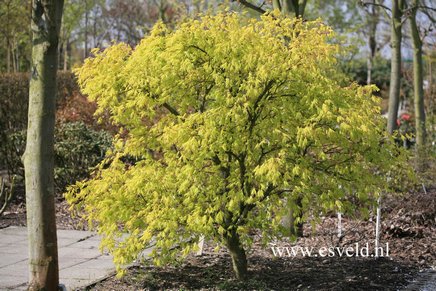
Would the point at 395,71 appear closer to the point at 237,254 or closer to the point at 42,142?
the point at 237,254

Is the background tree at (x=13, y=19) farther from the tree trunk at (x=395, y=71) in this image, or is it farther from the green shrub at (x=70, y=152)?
the tree trunk at (x=395, y=71)

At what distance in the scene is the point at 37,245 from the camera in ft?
17.5

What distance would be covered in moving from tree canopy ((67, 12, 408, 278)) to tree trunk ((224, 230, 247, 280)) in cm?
15

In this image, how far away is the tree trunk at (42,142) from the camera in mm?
5238

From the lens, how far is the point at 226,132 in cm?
541

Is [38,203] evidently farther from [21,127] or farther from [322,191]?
[21,127]

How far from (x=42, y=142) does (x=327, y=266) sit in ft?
10.7

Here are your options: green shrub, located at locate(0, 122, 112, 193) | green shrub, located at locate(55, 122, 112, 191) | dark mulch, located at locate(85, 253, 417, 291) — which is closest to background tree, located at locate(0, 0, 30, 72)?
green shrub, located at locate(0, 122, 112, 193)

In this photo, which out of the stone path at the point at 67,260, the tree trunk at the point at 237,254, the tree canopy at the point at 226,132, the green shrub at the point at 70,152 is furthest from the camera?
the green shrub at the point at 70,152

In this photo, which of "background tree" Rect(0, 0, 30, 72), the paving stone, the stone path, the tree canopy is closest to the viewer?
the tree canopy
